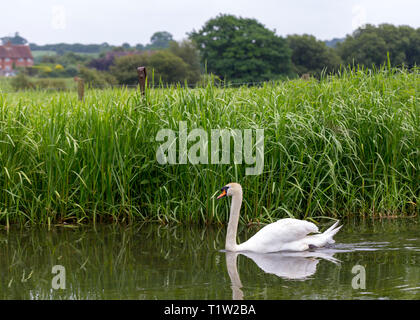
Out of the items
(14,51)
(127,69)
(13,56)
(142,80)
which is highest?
(14,51)

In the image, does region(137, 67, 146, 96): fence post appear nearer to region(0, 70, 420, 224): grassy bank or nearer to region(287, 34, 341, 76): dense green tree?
region(0, 70, 420, 224): grassy bank

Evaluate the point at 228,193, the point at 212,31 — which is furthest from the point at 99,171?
the point at 212,31

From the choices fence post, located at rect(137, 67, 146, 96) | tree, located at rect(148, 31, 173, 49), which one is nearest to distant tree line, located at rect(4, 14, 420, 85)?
fence post, located at rect(137, 67, 146, 96)

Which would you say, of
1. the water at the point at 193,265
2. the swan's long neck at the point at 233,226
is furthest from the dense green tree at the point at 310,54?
the swan's long neck at the point at 233,226

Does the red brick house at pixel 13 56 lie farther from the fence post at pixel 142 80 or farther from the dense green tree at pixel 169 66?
the fence post at pixel 142 80

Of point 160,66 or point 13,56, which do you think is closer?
point 160,66

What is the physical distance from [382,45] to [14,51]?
105927 mm

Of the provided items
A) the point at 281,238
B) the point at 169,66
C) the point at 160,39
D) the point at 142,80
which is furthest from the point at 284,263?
the point at 160,39

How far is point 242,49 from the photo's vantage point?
5503 centimetres

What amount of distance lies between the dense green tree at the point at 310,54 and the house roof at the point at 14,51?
93195 millimetres

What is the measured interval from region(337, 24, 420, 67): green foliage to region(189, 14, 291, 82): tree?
6849 millimetres

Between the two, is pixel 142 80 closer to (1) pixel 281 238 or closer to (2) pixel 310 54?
(1) pixel 281 238

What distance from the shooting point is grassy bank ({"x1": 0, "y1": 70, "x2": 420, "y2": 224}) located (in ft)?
26.9

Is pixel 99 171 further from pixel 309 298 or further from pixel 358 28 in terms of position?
pixel 358 28
